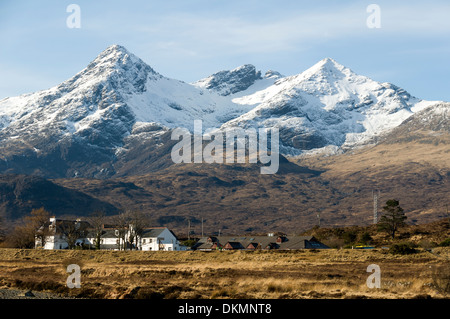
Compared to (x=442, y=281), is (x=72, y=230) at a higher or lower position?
higher

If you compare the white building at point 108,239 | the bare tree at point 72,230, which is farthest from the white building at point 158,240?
Result: the bare tree at point 72,230

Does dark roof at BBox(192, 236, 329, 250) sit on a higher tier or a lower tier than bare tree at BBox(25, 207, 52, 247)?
lower

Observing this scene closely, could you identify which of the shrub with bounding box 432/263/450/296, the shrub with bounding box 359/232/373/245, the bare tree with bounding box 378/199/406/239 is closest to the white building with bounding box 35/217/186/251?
the shrub with bounding box 359/232/373/245

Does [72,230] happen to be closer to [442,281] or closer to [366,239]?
[366,239]

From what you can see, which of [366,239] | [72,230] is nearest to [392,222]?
[366,239]

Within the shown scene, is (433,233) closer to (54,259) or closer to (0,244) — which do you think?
(54,259)

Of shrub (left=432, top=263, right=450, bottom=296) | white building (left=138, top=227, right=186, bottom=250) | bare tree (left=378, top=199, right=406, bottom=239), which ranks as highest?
bare tree (left=378, top=199, right=406, bottom=239)

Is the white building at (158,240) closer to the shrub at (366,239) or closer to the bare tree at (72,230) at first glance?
the bare tree at (72,230)

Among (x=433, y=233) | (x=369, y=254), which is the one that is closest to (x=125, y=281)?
(x=369, y=254)

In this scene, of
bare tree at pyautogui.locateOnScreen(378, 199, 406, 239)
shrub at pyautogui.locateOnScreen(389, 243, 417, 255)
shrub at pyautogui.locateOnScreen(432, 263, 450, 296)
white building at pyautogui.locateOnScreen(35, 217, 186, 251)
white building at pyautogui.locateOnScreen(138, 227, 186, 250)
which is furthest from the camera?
white building at pyautogui.locateOnScreen(138, 227, 186, 250)

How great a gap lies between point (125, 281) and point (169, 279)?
357cm

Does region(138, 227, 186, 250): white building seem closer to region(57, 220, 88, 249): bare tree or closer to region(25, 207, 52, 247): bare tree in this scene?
region(57, 220, 88, 249): bare tree
